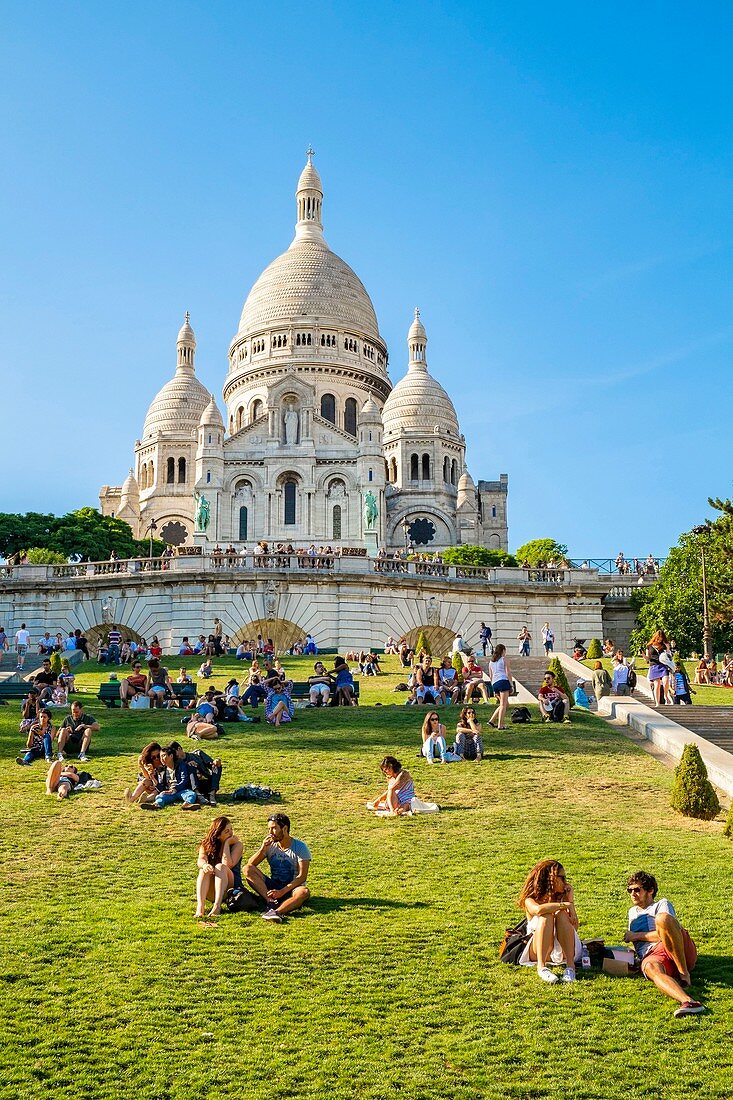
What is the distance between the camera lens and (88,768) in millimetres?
17484

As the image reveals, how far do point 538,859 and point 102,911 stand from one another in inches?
171

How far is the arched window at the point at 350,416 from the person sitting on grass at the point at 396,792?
88427 mm

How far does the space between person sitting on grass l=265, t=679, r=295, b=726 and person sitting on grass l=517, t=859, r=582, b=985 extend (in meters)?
12.0

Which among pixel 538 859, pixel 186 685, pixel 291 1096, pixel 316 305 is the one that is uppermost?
pixel 316 305

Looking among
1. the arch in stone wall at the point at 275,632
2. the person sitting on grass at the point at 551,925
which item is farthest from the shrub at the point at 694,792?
the arch in stone wall at the point at 275,632

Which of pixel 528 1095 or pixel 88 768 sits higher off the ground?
pixel 88 768

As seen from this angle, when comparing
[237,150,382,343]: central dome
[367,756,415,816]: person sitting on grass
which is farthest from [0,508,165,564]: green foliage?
[367,756,415,816]: person sitting on grass

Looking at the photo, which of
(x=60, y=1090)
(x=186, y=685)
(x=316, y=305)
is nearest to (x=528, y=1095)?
(x=60, y=1090)

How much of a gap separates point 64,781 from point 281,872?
5.46 metres

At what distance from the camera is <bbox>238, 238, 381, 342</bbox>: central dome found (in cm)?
10556

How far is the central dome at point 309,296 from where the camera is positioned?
106 m

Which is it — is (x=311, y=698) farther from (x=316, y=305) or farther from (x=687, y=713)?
(x=316, y=305)

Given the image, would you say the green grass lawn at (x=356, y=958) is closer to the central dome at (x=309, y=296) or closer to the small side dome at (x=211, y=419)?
the small side dome at (x=211, y=419)

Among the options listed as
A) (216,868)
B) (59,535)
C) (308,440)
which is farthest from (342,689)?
(308,440)
